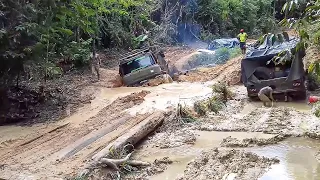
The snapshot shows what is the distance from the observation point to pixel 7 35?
34.5ft

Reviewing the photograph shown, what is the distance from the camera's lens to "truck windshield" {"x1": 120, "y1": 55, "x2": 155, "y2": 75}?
18.2m

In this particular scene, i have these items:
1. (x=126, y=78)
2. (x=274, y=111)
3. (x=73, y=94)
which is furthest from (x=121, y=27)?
(x=274, y=111)

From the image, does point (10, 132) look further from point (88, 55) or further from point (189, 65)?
point (189, 65)

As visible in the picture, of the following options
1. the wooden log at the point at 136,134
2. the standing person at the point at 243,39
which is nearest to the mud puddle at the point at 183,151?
the wooden log at the point at 136,134

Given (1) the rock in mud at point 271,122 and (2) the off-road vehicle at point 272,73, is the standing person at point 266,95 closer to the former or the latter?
(2) the off-road vehicle at point 272,73

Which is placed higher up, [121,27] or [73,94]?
[121,27]

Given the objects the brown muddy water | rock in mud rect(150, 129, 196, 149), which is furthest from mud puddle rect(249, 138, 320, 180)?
rock in mud rect(150, 129, 196, 149)

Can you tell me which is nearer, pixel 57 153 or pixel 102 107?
pixel 57 153

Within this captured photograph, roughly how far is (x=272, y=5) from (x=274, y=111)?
107 feet

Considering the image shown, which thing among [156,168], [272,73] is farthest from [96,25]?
[156,168]

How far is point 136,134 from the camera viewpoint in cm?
949

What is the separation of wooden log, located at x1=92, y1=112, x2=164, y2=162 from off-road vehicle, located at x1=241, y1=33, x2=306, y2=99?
4124 millimetres

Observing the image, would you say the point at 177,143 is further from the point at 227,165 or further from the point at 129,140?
the point at 227,165

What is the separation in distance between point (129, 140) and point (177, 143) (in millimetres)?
1164
